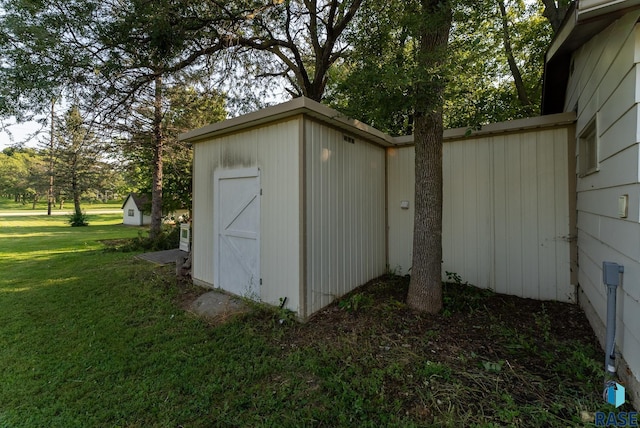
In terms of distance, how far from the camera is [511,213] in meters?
4.25

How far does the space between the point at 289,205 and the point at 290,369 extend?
1.83m

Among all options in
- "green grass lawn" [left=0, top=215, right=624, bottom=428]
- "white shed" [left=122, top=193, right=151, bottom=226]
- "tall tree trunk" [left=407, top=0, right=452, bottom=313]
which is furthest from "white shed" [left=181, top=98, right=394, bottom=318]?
"white shed" [left=122, top=193, right=151, bottom=226]

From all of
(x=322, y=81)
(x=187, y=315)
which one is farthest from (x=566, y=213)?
(x=322, y=81)

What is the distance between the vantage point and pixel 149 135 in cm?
902

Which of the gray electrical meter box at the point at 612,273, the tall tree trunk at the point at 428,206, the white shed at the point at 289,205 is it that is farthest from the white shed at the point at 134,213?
the gray electrical meter box at the point at 612,273

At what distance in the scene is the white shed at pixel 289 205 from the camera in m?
3.55

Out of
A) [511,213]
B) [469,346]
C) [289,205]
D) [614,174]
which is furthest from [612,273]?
[289,205]

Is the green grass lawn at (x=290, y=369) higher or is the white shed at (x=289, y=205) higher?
the white shed at (x=289, y=205)

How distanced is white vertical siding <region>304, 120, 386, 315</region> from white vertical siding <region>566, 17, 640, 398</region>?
2.69 meters

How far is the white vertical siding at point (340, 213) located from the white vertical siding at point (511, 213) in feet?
3.84

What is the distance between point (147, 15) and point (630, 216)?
5210 mm

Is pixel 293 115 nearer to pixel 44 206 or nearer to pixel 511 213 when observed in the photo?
pixel 511 213

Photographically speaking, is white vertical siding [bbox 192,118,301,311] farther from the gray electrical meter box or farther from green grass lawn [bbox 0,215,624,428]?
the gray electrical meter box

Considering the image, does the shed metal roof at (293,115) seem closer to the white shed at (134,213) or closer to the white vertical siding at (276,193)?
the white vertical siding at (276,193)
